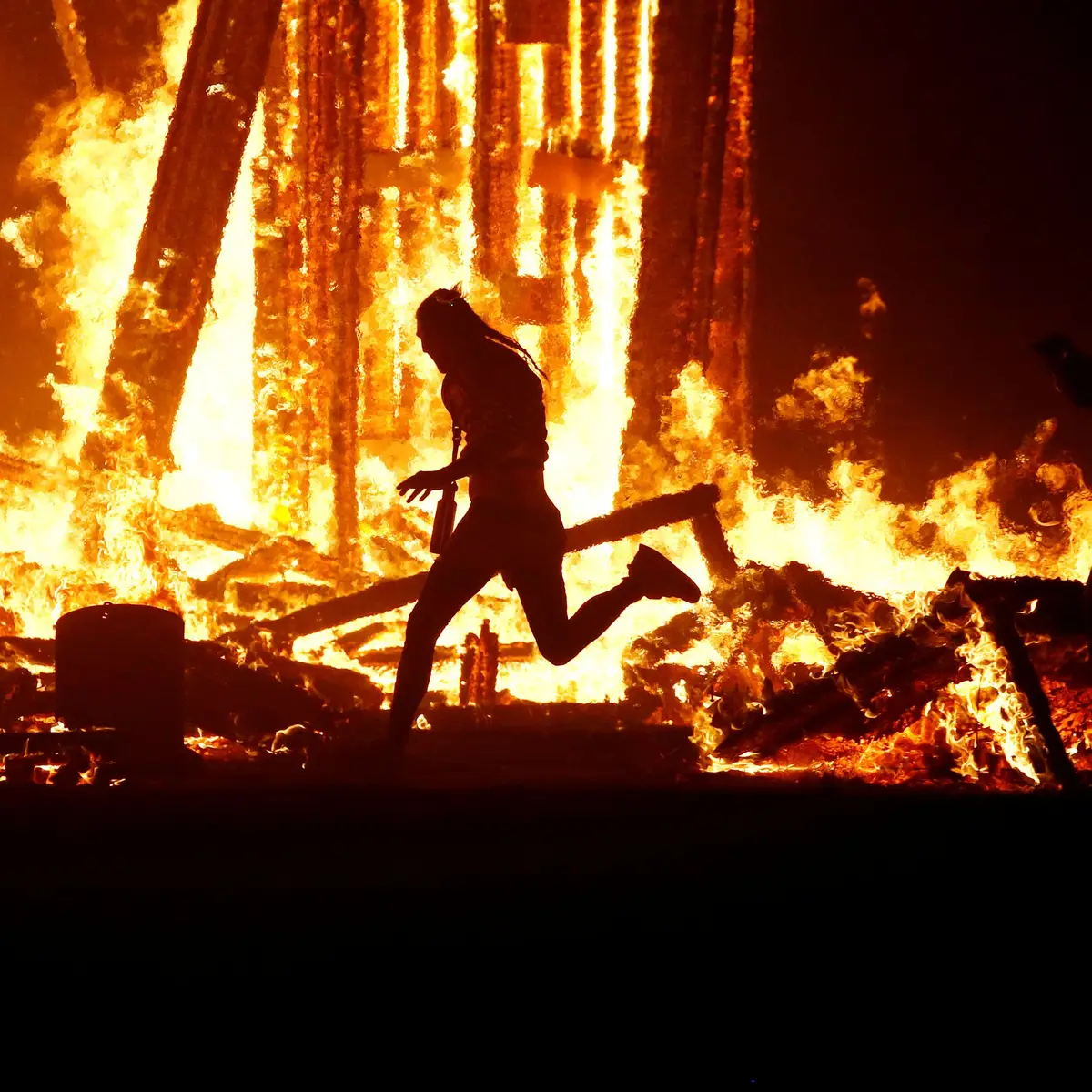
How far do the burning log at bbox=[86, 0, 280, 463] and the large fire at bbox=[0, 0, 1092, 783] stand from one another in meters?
0.36

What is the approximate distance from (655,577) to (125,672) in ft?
8.23

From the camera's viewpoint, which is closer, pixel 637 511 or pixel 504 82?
pixel 637 511

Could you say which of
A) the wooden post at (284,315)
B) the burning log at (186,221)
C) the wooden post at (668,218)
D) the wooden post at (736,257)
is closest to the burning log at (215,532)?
the burning log at (186,221)

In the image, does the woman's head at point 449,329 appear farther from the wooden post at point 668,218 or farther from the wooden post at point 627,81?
the wooden post at point 627,81

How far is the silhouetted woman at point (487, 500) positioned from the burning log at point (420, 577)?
2463 mm

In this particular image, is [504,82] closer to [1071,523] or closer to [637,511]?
[637,511]

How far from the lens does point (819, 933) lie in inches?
118

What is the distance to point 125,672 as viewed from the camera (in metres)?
5.39

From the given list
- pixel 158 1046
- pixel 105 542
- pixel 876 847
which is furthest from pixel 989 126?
pixel 158 1046

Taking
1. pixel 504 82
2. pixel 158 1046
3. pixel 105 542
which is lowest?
Answer: pixel 158 1046

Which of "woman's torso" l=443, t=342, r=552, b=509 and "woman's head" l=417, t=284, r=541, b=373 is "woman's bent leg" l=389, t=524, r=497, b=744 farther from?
"woman's head" l=417, t=284, r=541, b=373

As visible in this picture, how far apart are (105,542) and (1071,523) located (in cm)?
800

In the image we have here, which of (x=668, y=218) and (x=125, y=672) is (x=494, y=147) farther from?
(x=125, y=672)

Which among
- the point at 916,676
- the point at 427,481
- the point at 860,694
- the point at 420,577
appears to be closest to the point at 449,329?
the point at 427,481
